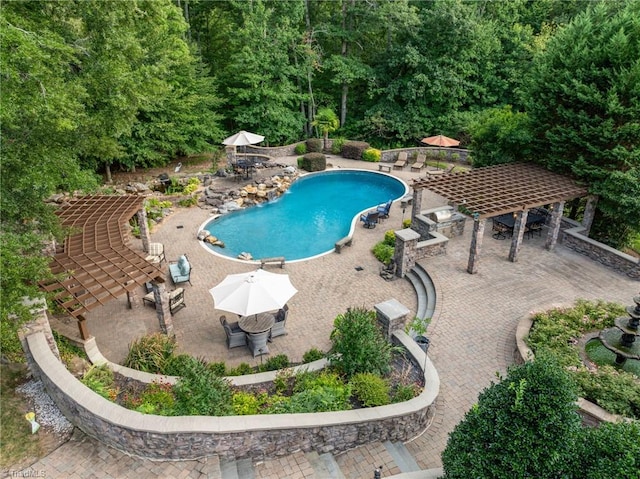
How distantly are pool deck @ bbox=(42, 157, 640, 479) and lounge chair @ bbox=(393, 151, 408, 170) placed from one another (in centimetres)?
1171

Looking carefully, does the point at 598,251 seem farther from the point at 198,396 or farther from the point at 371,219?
the point at 198,396

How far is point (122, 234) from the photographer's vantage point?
512 inches

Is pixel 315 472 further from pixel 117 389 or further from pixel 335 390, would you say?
pixel 117 389

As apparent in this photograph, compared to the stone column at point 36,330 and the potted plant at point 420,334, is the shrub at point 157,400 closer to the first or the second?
the stone column at point 36,330

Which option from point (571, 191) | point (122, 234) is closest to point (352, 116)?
point (571, 191)

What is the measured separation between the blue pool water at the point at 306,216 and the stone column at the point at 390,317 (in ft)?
23.7

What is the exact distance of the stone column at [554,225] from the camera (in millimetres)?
15820

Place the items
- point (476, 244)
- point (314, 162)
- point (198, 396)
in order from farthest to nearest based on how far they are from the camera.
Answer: point (314, 162)
point (476, 244)
point (198, 396)

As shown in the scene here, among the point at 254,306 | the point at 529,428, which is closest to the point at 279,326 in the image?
the point at 254,306

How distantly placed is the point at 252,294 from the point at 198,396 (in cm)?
340

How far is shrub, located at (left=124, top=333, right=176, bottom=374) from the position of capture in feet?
32.8

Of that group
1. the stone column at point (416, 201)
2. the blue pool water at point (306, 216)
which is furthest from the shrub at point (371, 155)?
the stone column at point (416, 201)

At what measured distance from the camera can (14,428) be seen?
787cm

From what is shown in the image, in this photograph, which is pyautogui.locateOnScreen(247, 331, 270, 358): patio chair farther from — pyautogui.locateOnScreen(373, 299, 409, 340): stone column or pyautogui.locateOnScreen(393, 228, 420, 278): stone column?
pyautogui.locateOnScreen(393, 228, 420, 278): stone column
